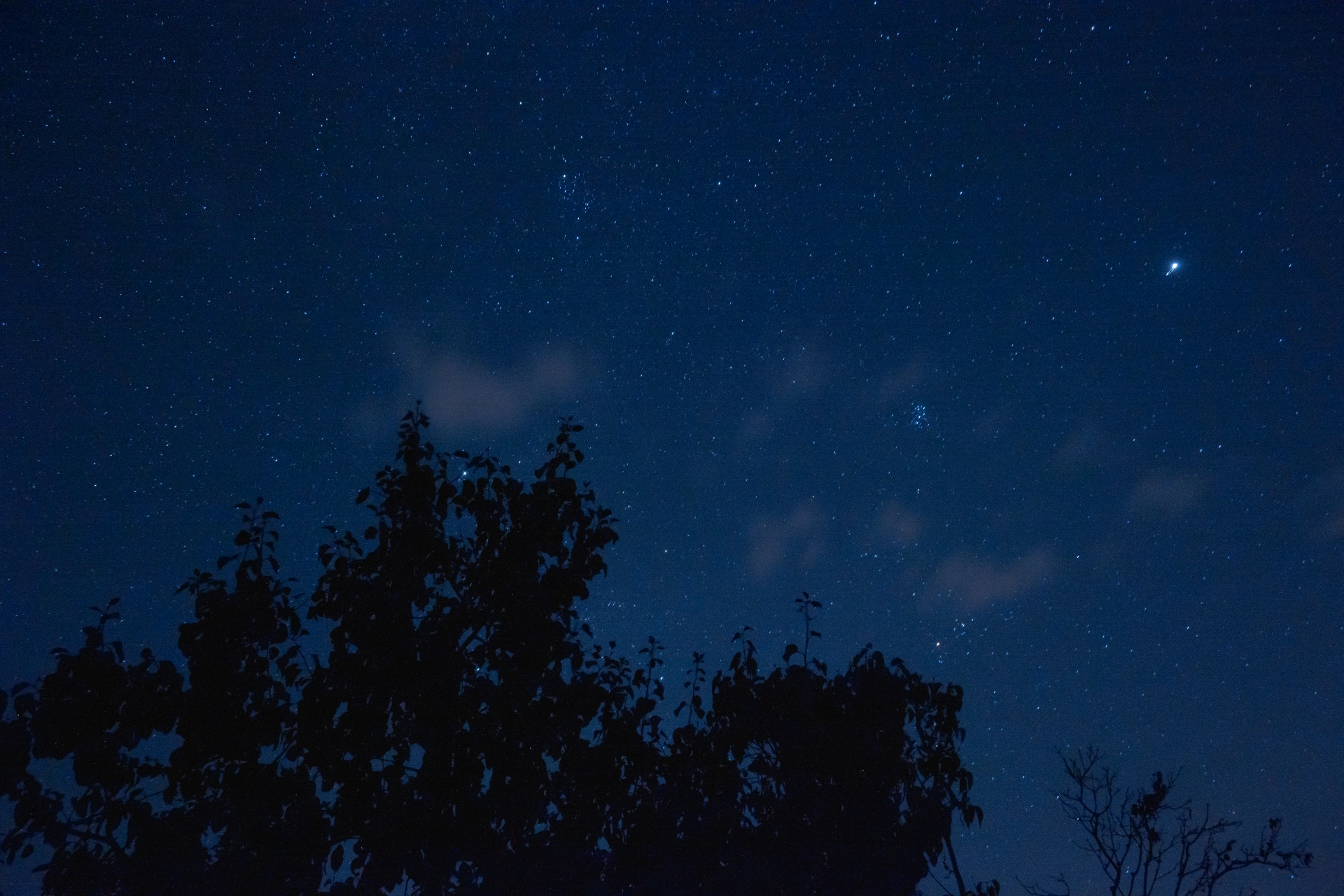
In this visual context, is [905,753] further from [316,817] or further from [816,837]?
[316,817]

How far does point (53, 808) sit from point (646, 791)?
16.3 ft

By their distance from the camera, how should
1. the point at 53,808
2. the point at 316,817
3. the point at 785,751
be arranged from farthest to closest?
the point at 785,751
the point at 316,817
the point at 53,808

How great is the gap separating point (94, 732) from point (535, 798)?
366 centimetres

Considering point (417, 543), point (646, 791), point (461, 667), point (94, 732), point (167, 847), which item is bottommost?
point (167, 847)

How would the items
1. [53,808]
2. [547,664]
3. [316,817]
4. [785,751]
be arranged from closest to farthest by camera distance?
[53,808]
[316,817]
[547,664]
[785,751]

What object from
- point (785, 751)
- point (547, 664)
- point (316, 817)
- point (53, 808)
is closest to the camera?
point (53, 808)

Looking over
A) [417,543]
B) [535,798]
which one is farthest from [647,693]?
[417,543]

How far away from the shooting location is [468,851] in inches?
296

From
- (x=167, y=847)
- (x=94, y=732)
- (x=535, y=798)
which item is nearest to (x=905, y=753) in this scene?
(x=535, y=798)

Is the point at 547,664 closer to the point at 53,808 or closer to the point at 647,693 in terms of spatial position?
the point at 647,693

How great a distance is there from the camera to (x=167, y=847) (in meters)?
6.99

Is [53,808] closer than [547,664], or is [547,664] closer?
[53,808]

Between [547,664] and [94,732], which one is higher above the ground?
[547,664]

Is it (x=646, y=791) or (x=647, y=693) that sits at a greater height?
(x=647, y=693)
